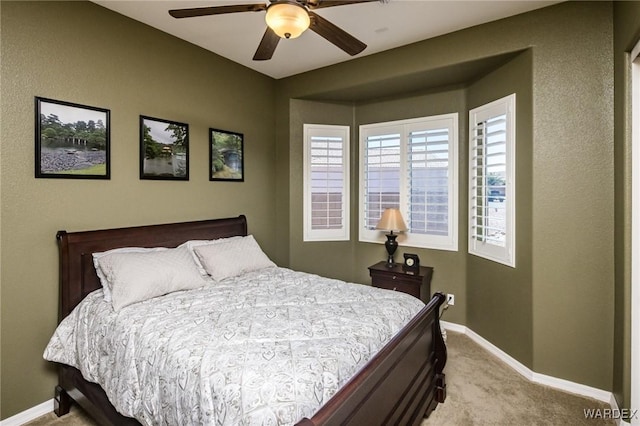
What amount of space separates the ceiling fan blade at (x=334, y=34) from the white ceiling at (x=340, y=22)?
636 millimetres

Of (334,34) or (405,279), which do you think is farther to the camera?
(405,279)

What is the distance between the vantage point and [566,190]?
254 cm

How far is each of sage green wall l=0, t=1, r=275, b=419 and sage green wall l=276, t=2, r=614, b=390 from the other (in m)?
2.78

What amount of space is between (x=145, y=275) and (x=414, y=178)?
3.01 m

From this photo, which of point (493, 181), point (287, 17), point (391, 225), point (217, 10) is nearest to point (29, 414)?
point (217, 10)

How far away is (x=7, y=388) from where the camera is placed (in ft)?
7.11

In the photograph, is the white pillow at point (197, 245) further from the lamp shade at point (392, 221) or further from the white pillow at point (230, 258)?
the lamp shade at point (392, 221)

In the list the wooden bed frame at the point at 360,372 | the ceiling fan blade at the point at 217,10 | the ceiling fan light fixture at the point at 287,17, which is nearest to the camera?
the wooden bed frame at the point at 360,372

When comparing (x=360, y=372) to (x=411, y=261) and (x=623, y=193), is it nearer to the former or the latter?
(x=623, y=193)

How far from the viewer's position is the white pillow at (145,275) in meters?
2.19

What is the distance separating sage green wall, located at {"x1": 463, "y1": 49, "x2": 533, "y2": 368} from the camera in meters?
2.71

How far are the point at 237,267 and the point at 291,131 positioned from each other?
205cm

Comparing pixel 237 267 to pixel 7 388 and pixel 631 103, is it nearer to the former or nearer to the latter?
pixel 7 388

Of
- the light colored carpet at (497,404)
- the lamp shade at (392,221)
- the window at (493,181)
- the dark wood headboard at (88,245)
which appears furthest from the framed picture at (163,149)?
the window at (493,181)
